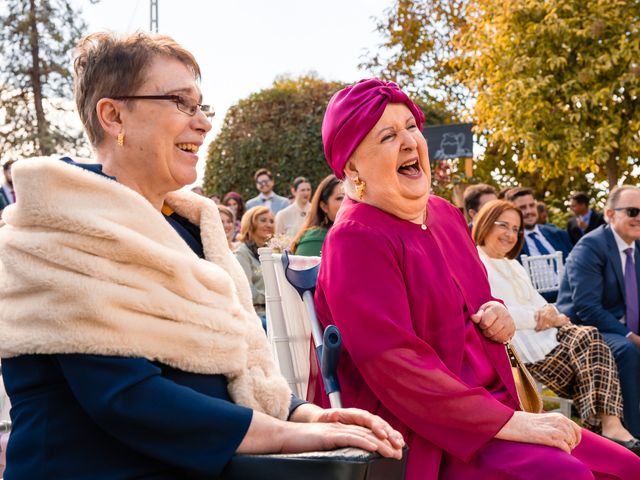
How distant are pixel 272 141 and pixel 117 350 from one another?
18.1 meters

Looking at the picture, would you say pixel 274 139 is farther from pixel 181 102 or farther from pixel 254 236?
pixel 181 102

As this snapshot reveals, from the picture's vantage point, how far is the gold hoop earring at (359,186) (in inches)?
120

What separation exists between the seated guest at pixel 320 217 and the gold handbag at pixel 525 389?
2.91 meters

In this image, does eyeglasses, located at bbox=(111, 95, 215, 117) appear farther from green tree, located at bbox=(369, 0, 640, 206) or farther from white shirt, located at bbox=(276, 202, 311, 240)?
green tree, located at bbox=(369, 0, 640, 206)

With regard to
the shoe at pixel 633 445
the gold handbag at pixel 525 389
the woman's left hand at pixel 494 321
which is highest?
the woman's left hand at pixel 494 321

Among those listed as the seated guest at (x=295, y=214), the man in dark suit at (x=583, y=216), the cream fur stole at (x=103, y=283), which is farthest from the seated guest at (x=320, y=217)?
the man in dark suit at (x=583, y=216)

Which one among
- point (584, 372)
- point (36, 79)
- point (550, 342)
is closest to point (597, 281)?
point (550, 342)

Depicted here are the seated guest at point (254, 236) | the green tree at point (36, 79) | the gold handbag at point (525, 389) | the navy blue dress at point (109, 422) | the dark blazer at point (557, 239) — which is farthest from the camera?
the green tree at point (36, 79)

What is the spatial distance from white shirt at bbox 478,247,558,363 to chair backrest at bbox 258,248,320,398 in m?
2.12

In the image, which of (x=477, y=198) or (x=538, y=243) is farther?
(x=538, y=243)

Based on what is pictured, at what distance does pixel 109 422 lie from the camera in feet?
6.08

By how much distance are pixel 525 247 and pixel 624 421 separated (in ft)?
10.2

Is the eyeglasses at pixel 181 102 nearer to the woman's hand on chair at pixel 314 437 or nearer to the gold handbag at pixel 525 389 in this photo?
the woman's hand on chair at pixel 314 437

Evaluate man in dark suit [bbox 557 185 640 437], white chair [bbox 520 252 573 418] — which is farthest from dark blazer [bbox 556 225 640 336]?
white chair [bbox 520 252 573 418]
